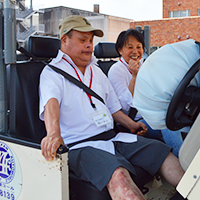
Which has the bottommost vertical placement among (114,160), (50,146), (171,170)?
(171,170)

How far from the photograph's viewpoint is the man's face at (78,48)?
191 cm

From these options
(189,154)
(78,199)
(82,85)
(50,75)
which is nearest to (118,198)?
(78,199)

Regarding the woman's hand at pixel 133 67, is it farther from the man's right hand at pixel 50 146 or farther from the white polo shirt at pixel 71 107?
the man's right hand at pixel 50 146

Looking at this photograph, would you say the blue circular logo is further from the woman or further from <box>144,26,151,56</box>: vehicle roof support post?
<box>144,26,151,56</box>: vehicle roof support post

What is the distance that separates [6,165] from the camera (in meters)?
1.47

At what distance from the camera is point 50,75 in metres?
1.78

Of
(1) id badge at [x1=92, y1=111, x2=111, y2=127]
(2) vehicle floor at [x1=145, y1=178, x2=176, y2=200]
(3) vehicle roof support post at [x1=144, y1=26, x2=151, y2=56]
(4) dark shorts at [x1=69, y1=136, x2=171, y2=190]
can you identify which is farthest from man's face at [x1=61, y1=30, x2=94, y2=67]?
(3) vehicle roof support post at [x1=144, y1=26, x2=151, y2=56]

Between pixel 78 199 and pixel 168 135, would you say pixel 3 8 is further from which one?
pixel 168 135

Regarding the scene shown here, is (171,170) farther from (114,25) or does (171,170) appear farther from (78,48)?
(114,25)

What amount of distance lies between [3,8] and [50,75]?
1.55 feet

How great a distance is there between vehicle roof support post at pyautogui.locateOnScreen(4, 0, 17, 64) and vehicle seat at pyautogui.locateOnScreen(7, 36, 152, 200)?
150 millimetres

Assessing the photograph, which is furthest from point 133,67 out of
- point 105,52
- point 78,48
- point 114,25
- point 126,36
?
point 114,25

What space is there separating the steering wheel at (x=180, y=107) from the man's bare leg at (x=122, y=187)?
39 centimetres

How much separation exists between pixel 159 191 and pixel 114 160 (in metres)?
0.65
